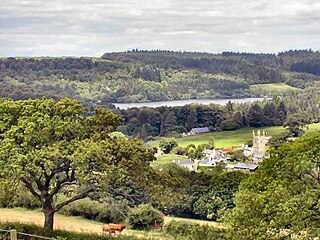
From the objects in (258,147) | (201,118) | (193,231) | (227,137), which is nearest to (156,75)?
(201,118)

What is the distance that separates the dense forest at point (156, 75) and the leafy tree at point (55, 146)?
59.1 metres

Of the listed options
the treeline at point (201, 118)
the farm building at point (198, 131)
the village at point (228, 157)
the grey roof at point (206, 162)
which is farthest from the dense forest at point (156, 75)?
the grey roof at point (206, 162)

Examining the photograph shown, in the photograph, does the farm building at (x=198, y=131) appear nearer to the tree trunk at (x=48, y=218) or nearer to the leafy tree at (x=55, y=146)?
the leafy tree at (x=55, y=146)

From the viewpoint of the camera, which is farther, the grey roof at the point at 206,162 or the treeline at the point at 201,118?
the treeline at the point at 201,118

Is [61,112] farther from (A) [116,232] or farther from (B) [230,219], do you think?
(B) [230,219]

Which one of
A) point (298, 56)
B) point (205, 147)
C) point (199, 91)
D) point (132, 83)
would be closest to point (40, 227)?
point (205, 147)

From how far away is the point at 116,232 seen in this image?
14797mm

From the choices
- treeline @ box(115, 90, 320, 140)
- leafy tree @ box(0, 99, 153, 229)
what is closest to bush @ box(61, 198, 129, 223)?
leafy tree @ box(0, 99, 153, 229)

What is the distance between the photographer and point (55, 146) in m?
13.5

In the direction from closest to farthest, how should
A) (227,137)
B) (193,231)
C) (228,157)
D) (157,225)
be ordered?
(193,231) → (157,225) → (228,157) → (227,137)

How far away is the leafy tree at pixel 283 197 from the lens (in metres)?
9.73

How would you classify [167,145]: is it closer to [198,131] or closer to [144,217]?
[198,131]

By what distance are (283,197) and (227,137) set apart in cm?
5422

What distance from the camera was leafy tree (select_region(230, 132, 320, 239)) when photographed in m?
9.73
